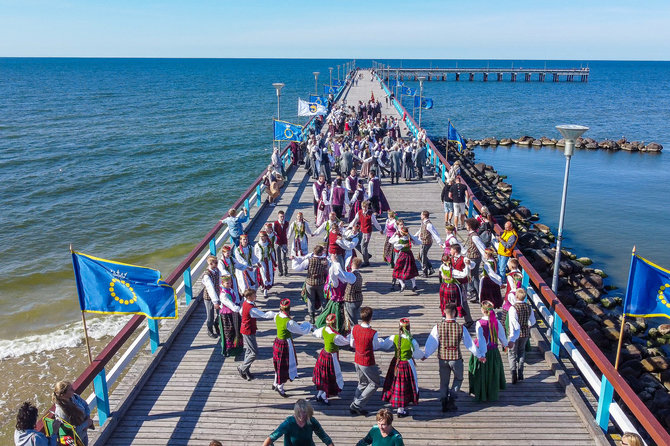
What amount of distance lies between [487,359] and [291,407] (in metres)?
3.06

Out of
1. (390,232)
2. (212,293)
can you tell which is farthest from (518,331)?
(212,293)

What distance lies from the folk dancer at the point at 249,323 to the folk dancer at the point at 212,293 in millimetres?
986

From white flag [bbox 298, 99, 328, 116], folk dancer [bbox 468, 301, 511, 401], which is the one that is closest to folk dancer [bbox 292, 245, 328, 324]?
folk dancer [bbox 468, 301, 511, 401]

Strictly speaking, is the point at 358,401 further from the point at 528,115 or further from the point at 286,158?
the point at 528,115

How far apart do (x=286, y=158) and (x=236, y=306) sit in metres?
16.3

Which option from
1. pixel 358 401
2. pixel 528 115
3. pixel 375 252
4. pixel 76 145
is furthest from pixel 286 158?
pixel 528 115

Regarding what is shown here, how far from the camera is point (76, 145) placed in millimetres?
48812

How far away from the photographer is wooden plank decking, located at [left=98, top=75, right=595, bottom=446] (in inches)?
302

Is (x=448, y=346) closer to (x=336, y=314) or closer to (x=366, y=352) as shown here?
(x=366, y=352)

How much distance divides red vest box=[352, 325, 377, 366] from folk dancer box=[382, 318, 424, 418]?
34 centimetres

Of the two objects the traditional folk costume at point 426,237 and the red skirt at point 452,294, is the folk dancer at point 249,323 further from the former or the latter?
the traditional folk costume at point 426,237

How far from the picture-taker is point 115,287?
795 cm

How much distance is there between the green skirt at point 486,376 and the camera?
27.0 ft

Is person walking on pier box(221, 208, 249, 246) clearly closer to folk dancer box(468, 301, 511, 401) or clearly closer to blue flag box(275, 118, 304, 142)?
folk dancer box(468, 301, 511, 401)
